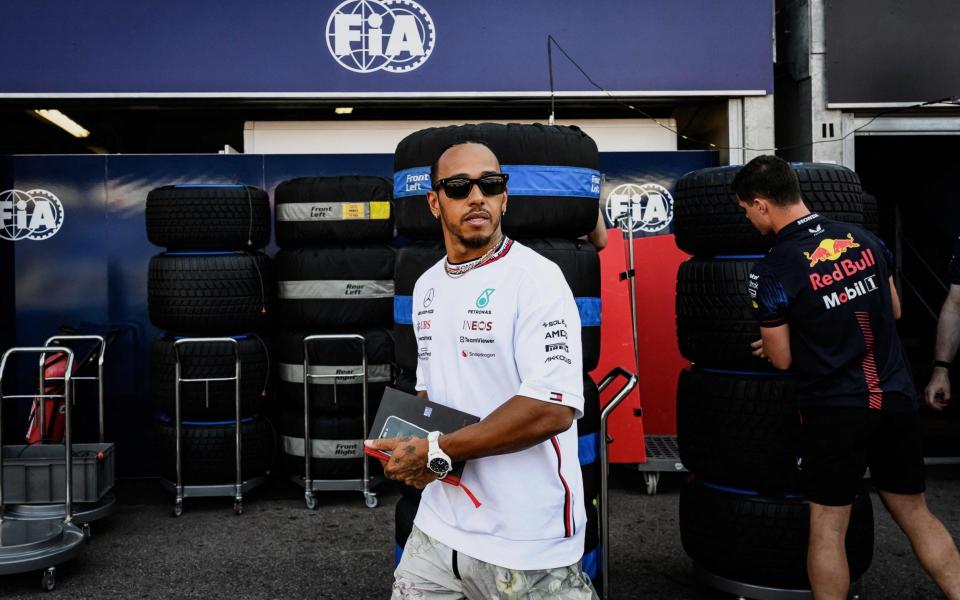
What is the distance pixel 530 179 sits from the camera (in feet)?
10.5

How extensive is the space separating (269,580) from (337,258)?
2361mm

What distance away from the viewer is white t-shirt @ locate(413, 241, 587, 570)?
1.98 meters

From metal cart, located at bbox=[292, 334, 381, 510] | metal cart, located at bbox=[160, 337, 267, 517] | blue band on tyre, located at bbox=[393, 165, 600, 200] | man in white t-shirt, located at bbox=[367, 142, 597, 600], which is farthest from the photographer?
metal cart, located at bbox=[292, 334, 381, 510]

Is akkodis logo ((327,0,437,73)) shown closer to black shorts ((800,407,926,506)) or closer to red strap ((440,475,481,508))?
black shorts ((800,407,926,506))

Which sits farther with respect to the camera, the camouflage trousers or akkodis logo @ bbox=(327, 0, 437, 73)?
akkodis logo @ bbox=(327, 0, 437, 73)

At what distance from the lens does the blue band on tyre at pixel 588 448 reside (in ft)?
10.5

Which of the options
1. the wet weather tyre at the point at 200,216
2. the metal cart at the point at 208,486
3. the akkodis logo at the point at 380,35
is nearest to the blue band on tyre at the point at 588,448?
the metal cart at the point at 208,486

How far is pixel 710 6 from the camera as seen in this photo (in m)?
6.96

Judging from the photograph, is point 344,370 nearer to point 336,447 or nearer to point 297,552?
point 336,447

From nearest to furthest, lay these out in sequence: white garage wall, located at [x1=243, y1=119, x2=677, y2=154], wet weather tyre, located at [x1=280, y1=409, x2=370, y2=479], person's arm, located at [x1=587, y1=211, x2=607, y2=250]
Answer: person's arm, located at [x1=587, y1=211, x2=607, y2=250], wet weather tyre, located at [x1=280, y1=409, x2=370, y2=479], white garage wall, located at [x1=243, y1=119, x2=677, y2=154]

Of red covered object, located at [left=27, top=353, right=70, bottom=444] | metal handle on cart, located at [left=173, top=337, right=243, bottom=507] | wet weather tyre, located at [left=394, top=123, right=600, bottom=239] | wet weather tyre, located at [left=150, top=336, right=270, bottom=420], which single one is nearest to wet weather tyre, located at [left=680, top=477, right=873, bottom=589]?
wet weather tyre, located at [left=394, top=123, right=600, bottom=239]

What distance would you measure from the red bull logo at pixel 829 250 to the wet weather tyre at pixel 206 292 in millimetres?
3937

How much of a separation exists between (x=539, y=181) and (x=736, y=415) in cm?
148

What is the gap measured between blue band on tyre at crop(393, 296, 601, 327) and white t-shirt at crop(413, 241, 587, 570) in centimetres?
112
